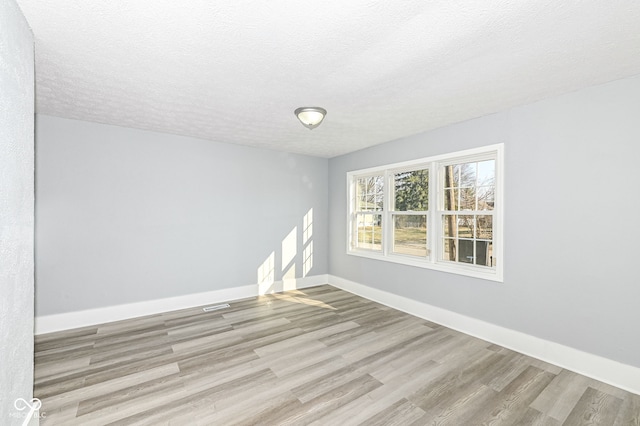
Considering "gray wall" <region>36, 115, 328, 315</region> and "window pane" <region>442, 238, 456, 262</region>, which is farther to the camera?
"window pane" <region>442, 238, 456, 262</region>

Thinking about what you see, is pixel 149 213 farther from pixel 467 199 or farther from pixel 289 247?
pixel 467 199

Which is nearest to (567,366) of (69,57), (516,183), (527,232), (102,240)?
(527,232)

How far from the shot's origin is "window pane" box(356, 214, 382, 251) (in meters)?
4.98

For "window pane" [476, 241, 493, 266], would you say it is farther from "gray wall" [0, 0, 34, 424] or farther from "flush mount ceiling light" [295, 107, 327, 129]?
"gray wall" [0, 0, 34, 424]

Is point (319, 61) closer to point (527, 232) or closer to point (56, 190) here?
point (527, 232)

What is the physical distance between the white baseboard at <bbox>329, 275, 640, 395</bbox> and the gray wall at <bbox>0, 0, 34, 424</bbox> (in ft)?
13.1

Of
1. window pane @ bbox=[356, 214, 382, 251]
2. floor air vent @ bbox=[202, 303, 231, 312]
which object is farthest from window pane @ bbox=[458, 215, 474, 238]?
floor air vent @ bbox=[202, 303, 231, 312]

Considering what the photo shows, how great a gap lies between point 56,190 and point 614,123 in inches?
236

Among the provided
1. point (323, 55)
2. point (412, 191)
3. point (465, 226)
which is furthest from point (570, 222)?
point (323, 55)

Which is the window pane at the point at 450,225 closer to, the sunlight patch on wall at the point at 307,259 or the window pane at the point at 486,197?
the window pane at the point at 486,197

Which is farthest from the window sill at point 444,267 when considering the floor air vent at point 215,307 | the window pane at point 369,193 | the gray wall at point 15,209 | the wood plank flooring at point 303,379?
the gray wall at point 15,209

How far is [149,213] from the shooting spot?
13.5 feet

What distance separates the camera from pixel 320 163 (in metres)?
5.81

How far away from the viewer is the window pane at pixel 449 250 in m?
3.81
